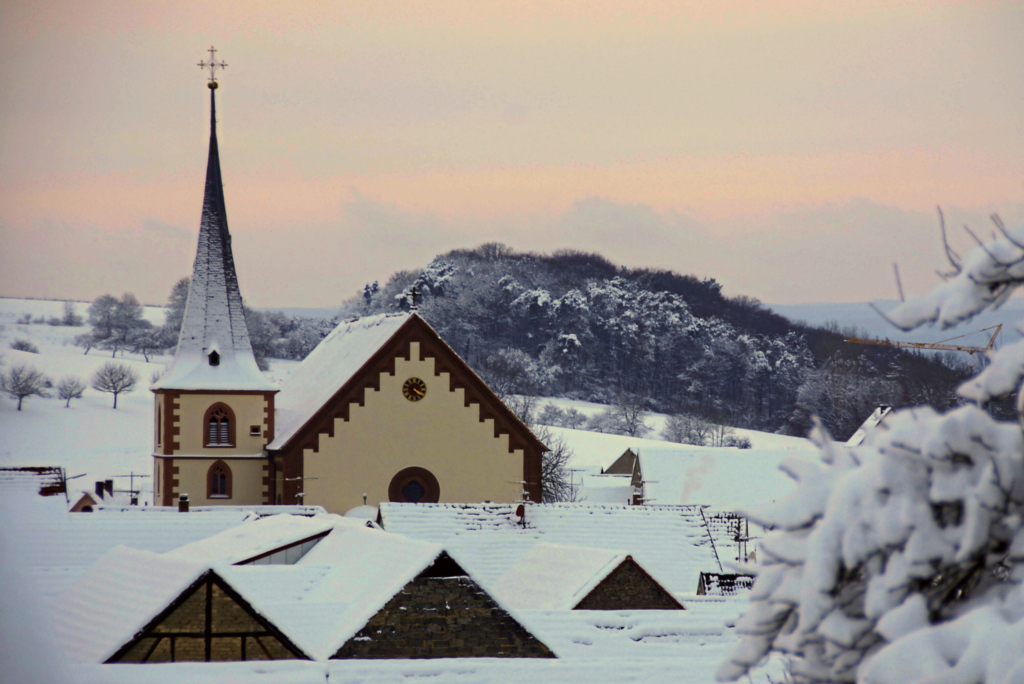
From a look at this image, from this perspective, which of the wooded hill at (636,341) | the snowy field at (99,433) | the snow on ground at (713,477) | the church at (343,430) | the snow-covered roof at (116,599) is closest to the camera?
the snow-covered roof at (116,599)

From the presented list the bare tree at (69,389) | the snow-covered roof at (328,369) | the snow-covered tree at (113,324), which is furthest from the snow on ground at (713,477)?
the snow-covered tree at (113,324)

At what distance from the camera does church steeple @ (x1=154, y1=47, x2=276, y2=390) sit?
106 ft

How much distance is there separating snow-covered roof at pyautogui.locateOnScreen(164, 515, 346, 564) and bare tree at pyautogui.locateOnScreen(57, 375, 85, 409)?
2511 inches

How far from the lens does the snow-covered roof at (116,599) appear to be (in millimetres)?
10672

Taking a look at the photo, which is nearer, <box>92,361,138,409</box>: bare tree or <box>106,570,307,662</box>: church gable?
<box>106,570,307,662</box>: church gable

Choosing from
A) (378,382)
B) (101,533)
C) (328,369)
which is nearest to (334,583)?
(101,533)

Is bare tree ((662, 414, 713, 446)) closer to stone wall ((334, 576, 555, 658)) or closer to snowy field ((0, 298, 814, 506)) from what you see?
snowy field ((0, 298, 814, 506))

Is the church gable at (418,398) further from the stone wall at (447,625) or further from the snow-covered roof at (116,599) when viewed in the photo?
the stone wall at (447,625)

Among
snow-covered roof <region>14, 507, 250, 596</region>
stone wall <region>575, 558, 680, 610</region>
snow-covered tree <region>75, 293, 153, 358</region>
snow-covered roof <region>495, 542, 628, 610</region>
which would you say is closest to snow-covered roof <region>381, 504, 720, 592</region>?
snow-covered roof <region>495, 542, 628, 610</region>

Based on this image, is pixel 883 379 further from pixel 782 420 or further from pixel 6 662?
pixel 6 662

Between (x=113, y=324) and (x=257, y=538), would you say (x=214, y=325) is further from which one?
(x=113, y=324)

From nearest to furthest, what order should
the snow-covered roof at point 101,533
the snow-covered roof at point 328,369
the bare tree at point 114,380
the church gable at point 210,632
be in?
the church gable at point 210,632, the snow-covered roof at point 101,533, the snow-covered roof at point 328,369, the bare tree at point 114,380

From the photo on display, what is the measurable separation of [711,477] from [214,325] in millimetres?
25230

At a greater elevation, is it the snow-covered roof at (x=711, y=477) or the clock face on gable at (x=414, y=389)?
the clock face on gable at (x=414, y=389)
